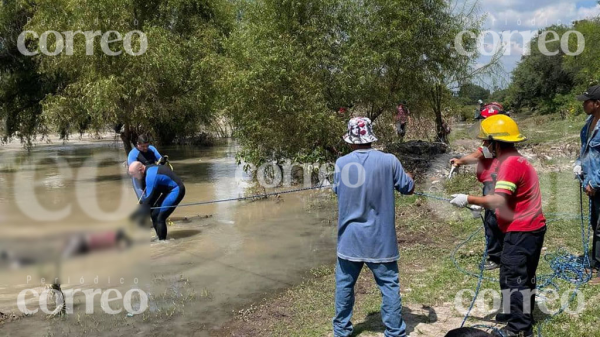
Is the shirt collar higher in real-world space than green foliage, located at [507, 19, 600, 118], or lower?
lower

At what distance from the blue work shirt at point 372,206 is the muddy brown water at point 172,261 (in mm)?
2257

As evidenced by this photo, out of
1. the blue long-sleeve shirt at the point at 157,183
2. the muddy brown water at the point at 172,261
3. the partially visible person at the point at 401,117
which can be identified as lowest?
the muddy brown water at the point at 172,261

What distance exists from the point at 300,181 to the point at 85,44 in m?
7.80

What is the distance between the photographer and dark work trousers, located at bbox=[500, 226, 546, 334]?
3.86 metres

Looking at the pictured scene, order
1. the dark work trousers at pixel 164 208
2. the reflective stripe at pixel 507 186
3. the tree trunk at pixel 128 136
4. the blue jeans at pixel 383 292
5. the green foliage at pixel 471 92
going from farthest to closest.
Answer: the tree trunk at pixel 128 136 < the green foliage at pixel 471 92 < the dark work trousers at pixel 164 208 < the blue jeans at pixel 383 292 < the reflective stripe at pixel 507 186

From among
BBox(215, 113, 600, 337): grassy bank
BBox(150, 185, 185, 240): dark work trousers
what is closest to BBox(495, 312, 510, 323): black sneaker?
BBox(215, 113, 600, 337): grassy bank

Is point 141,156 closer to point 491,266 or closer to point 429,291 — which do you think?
point 429,291

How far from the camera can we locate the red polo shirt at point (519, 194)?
12.4 feet

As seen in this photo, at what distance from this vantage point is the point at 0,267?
5.68 meters

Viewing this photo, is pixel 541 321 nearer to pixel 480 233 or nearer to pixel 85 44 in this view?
pixel 480 233

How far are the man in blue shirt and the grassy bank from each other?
635mm

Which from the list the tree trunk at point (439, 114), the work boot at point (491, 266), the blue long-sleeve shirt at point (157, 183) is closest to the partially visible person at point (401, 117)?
the tree trunk at point (439, 114)

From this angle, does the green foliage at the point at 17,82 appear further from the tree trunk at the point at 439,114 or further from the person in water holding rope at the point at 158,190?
the tree trunk at the point at 439,114

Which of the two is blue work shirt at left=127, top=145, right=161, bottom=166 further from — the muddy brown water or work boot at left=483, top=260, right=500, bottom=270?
work boot at left=483, top=260, right=500, bottom=270
